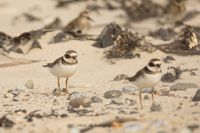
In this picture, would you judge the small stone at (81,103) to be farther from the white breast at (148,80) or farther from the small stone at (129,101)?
the white breast at (148,80)

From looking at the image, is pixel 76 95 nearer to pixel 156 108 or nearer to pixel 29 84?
pixel 29 84

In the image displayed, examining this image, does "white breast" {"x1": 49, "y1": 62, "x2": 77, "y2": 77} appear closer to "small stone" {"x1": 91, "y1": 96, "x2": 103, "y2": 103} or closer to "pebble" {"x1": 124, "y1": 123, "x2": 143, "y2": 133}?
"small stone" {"x1": 91, "y1": 96, "x2": 103, "y2": 103}

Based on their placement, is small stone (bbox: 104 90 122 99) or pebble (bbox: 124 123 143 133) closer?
pebble (bbox: 124 123 143 133)

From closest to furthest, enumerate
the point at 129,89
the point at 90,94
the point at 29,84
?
1. the point at 90,94
2. the point at 129,89
3. the point at 29,84

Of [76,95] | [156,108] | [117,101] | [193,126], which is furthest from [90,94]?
[193,126]

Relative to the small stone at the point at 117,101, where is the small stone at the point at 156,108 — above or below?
below

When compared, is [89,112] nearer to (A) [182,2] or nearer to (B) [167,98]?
(B) [167,98]

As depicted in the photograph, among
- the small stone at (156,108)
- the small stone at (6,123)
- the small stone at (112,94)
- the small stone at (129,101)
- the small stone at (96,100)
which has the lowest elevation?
the small stone at (6,123)

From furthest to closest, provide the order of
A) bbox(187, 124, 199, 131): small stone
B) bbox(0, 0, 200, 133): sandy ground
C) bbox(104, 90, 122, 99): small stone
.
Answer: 1. bbox(104, 90, 122, 99): small stone
2. bbox(0, 0, 200, 133): sandy ground
3. bbox(187, 124, 199, 131): small stone

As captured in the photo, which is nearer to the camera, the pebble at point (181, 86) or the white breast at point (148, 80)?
the white breast at point (148, 80)

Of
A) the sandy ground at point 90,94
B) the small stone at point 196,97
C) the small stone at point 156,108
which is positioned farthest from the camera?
the small stone at point 196,97

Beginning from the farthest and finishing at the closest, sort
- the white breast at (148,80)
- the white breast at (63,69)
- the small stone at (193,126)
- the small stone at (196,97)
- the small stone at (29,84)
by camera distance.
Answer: the small stone at (29,84) → the white breast at (63,69) → the small stone at (196,97) → the white breast at (148,80) → the small stone at (193,126)

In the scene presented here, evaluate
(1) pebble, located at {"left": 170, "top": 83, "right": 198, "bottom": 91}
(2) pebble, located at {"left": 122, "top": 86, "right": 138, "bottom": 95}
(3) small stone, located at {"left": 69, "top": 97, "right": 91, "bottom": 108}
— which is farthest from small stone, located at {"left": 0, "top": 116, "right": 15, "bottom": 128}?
(1) pebble, located at {"left": 170, "top": 83, "right": 198, "bottom": 91}

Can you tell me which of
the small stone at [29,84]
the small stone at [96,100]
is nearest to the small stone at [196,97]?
the small stone at [96,100]
